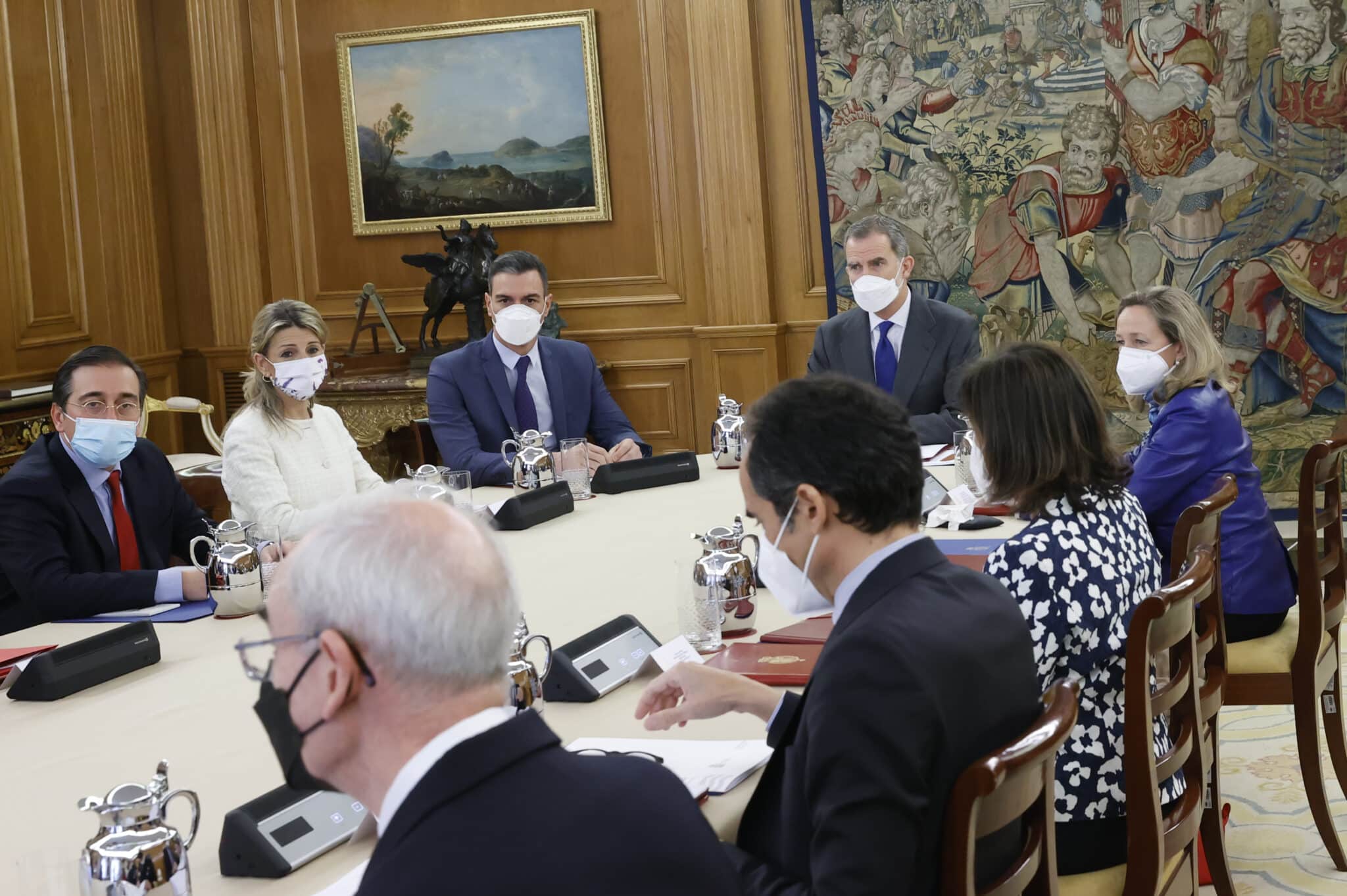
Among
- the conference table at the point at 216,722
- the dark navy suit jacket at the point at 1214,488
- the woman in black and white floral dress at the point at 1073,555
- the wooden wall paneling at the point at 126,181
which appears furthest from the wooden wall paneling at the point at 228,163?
the woman in black and white floral dress at the point at 1073,555

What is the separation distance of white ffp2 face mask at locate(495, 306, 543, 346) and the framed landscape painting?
99.9 inches

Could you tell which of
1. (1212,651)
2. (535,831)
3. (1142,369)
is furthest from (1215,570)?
(535,831)

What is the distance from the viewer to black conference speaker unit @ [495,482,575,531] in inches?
160

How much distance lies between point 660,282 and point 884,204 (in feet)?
4.64

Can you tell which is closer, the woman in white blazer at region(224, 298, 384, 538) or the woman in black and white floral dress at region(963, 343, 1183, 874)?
the woman in black and white floral dress at region(963, 343, 1183, 874)

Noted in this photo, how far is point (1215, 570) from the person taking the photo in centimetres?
260

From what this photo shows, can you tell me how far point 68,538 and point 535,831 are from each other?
9.23 ft

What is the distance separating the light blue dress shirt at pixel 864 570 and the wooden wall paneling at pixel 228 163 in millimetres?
6725

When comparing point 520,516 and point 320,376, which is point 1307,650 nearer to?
point 520,516

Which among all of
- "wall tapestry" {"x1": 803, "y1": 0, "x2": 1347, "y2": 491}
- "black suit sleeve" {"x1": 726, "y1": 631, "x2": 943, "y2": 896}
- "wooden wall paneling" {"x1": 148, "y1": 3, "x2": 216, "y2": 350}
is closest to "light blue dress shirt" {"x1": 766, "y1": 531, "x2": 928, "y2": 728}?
"black suit sleeve" {"x1": 726, "y1": 631, "x2": 943, "y2": 896}

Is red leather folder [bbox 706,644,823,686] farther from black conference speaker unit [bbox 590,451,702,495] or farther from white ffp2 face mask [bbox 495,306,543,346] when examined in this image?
white ffp2 face mask [bbox 495,306,543,346]

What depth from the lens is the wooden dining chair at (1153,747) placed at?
221cm

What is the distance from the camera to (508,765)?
1267mm

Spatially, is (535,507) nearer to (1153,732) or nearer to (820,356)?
(820,356)
